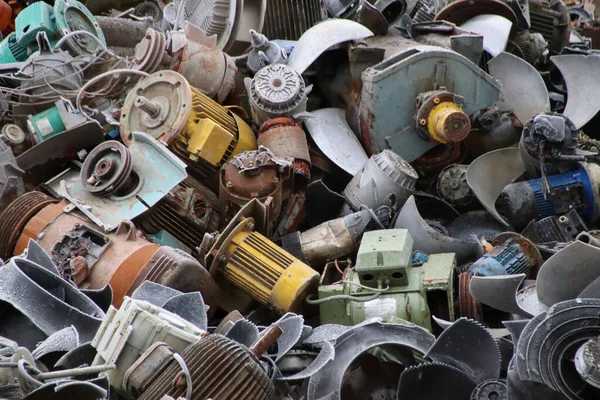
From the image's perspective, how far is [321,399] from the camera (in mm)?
3525

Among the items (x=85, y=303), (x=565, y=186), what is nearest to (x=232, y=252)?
(x=85, y=303)

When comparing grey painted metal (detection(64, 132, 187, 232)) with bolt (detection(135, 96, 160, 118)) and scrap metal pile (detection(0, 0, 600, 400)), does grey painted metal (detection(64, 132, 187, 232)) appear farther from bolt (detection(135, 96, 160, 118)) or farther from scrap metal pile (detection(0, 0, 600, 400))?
bolt (detection(135, 96, 160, 118))

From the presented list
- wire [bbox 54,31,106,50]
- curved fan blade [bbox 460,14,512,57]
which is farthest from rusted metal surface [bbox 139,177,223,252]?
curved fan blade [bbox 460,14,512,57]

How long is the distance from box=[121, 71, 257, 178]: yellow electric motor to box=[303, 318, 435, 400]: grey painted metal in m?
1.59

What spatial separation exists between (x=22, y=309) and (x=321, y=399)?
50.7 inches

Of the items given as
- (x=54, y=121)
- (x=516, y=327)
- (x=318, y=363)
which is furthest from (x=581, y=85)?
(x=54, y=121)

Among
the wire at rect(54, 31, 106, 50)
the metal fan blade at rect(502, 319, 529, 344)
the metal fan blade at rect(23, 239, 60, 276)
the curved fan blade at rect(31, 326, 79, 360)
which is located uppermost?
the wire at rect(54, 31, 106, 50)

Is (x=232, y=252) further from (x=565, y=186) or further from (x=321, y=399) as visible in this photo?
(x=565, y=186)

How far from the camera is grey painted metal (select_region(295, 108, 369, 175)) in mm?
5137

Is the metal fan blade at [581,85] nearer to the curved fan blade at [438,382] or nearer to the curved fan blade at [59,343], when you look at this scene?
the curved fan blade at [438,382]

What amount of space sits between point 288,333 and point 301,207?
1.28 meters

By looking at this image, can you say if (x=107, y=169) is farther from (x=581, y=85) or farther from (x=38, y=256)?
(x=581, y=85)

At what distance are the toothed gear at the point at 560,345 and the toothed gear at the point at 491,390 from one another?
17cm

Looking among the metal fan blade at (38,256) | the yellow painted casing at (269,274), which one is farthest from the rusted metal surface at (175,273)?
the metal fan blade at (38,256)
